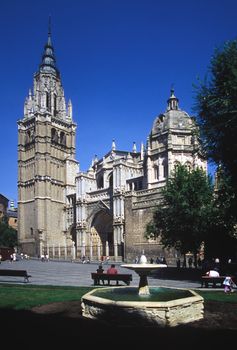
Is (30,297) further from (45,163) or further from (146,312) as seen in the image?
(45,163)

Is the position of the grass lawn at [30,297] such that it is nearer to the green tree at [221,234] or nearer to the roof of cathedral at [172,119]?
the green tree at [221,234]

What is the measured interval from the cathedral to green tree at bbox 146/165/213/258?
1226 centimetres

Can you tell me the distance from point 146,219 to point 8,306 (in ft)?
104

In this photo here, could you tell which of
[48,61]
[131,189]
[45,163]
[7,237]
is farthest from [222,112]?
[48,61]

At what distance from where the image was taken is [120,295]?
11633 millimetres

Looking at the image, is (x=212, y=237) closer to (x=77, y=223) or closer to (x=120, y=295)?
(x=120, y=295)

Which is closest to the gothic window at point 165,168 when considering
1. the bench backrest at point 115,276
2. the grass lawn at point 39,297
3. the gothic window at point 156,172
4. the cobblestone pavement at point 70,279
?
the gothic window at point 156,172

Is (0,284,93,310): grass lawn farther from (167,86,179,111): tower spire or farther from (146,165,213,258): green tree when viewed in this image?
(167,86,179,111): tower spire

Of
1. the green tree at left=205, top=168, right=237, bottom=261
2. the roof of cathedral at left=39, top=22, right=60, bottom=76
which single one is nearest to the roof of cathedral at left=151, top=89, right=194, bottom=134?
the green tree at left=205, top=168, right=237, bottom=261

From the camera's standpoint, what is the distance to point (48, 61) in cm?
7562

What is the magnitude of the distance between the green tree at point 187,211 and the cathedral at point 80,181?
12.3 meters

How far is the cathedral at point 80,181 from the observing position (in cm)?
4916

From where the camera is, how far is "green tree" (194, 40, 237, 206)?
1811 centimetres

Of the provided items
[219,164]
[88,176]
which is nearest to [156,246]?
[219,164]
